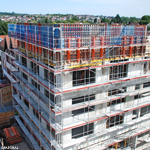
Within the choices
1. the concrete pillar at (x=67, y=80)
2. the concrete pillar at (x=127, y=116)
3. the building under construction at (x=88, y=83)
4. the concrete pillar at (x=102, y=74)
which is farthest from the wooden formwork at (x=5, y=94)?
the concrete pillar at (x=127, y=116)

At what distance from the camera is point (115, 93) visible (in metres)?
18.3

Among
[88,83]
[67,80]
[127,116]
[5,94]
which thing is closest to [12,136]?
[5,94]

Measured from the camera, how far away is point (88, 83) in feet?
52.7

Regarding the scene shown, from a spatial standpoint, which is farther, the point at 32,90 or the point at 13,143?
the point at 13,143

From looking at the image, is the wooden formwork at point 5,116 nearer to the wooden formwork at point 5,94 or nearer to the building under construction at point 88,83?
the wooden formwork at point 5,94

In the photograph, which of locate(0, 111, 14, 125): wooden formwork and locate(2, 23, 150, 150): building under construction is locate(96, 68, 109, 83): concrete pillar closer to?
locate(2, 23, 150, 150): building under construction

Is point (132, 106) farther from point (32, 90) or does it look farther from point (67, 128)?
point (32, 90)

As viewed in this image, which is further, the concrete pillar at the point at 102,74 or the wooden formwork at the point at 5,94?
the wooden formwork at the point at 5,94

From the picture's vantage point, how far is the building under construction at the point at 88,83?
14656 millimetres

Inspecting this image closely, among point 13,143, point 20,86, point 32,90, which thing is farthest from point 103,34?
point 13,143

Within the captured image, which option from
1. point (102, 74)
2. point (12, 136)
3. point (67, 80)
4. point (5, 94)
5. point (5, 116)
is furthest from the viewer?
point (5, 94)

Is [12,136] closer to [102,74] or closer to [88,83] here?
[88,83]

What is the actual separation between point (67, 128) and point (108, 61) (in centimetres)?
688

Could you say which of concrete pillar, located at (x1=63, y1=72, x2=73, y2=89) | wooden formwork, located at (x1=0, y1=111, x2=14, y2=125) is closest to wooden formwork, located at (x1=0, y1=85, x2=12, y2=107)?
wooden formwork, located at (x1=0, y1=111, x2=14, y2=125)
